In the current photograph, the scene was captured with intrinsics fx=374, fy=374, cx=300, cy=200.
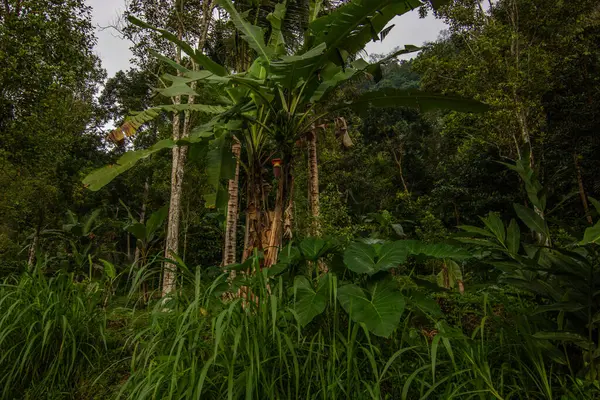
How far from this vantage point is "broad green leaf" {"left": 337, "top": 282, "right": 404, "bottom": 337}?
143cm

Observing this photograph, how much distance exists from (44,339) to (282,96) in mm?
2159

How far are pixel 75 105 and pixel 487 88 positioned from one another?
14.6m

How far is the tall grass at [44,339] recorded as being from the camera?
76.7 inches

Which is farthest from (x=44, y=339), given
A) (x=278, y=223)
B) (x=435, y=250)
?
(x=435, y=250)

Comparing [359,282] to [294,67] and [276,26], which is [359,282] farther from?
[276,26]

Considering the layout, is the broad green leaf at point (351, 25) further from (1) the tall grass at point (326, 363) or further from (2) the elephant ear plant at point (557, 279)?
(1) the tall grass at point (326, 363)

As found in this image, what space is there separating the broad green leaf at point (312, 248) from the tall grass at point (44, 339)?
1.30m

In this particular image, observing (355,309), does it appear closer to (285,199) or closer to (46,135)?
(285,199)

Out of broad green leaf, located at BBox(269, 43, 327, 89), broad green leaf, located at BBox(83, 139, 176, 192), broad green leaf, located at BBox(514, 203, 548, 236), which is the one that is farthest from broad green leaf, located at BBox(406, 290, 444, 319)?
broad green leaf, located at BBox(83, 139, 176, 192)

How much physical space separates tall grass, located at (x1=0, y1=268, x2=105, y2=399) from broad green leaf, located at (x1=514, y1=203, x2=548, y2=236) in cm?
236

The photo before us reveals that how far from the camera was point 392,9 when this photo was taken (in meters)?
3.01

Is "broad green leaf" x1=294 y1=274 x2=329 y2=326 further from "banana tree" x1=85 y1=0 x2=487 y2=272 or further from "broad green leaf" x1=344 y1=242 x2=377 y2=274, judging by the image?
"banana tree" x1=85 y1=0 x2=487 y2=272

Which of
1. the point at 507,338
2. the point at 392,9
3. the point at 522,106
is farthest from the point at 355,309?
the point at 522,106

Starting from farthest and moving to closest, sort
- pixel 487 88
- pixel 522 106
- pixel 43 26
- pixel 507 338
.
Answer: pixel 487 88 → pixel 522 106 → pixel 43 26 → pixel 507 338
